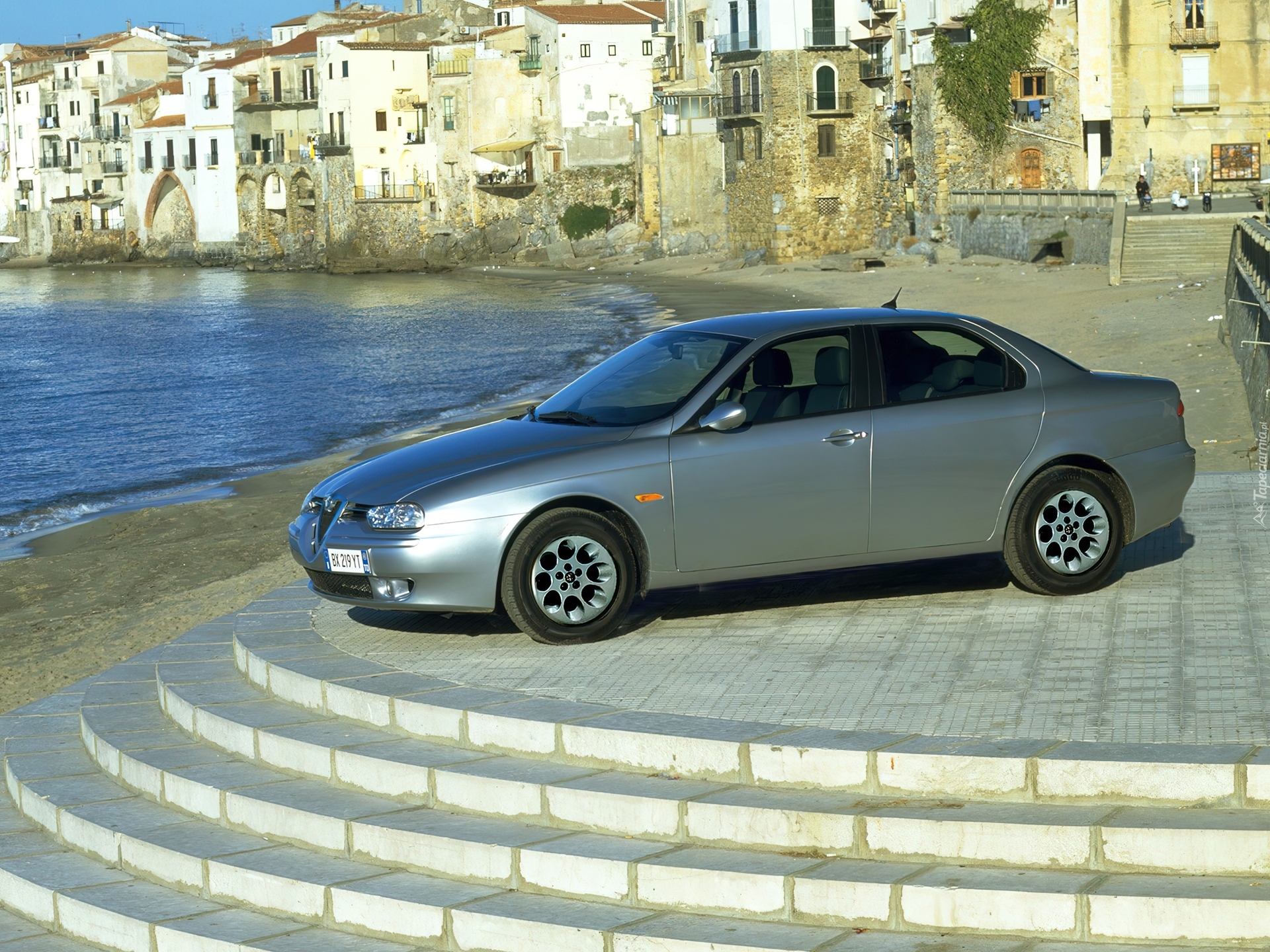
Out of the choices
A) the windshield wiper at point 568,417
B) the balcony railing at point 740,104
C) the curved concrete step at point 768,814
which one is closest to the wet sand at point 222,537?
the windshield wiper at point 568,417

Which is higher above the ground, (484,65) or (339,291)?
(484,65)

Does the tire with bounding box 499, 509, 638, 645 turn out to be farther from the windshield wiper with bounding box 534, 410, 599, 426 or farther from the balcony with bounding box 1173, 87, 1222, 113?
the balcony with bounding box 1173, 87, 1222, 113

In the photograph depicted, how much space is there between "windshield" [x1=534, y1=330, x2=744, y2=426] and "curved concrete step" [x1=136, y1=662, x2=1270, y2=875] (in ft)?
7.24

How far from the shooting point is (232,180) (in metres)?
107

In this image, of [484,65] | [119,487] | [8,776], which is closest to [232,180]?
[484,65]

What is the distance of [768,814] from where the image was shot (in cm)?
541

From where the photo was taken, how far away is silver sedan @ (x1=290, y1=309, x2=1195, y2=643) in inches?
293

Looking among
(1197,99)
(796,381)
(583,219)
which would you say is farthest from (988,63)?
(796,381)

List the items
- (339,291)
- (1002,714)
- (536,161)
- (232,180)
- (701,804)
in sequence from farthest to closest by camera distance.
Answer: (232,180) → (536,161) → (339,291) → (1002,714) → (701,804)

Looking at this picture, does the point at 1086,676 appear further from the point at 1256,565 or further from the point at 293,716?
the point at 293,716

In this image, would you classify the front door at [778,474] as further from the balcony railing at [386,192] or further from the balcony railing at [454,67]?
the balcony railing at [386,192]

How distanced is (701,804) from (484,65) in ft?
290

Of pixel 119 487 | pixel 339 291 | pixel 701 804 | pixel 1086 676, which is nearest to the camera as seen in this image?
pixel 701 804

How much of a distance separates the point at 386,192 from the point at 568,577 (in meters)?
92.2
